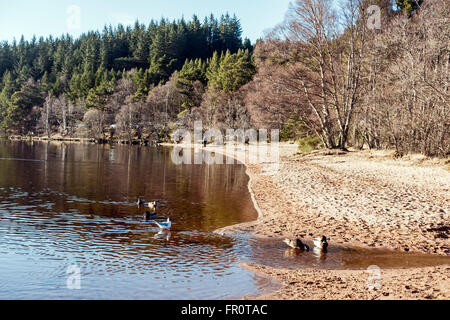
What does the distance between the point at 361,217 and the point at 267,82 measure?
87.7ft

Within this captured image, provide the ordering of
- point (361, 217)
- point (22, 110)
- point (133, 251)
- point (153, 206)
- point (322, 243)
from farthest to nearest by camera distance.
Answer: point (22, 110), point (153, 206), point (361, 217), point (322, 243), point (133, 251)

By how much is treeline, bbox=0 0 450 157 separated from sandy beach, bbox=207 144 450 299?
615 centimetres

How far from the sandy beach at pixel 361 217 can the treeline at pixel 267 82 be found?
615 centimetres

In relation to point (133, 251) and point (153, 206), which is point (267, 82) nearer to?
point (153, 206)

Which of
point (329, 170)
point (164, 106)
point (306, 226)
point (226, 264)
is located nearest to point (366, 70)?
point (329, 170)

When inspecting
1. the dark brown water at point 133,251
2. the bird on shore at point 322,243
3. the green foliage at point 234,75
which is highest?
the green foliage at point 234,75

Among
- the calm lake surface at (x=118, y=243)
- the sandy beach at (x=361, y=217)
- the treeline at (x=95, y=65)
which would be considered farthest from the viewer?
the treeline at (x=95, y=65)

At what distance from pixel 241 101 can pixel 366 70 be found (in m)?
39.5

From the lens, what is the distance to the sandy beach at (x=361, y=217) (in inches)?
334

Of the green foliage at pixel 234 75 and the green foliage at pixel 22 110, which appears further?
the green foliage at pixel 22 110

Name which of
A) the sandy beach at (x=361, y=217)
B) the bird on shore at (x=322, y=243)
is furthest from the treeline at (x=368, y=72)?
the bird on shore at (x=322, y=243)

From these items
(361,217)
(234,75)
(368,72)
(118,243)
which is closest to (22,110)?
(234,75)

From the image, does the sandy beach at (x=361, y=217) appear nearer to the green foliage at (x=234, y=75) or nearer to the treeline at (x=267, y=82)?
the treeline at (x=267, y=82)

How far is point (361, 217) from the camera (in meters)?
14.9
